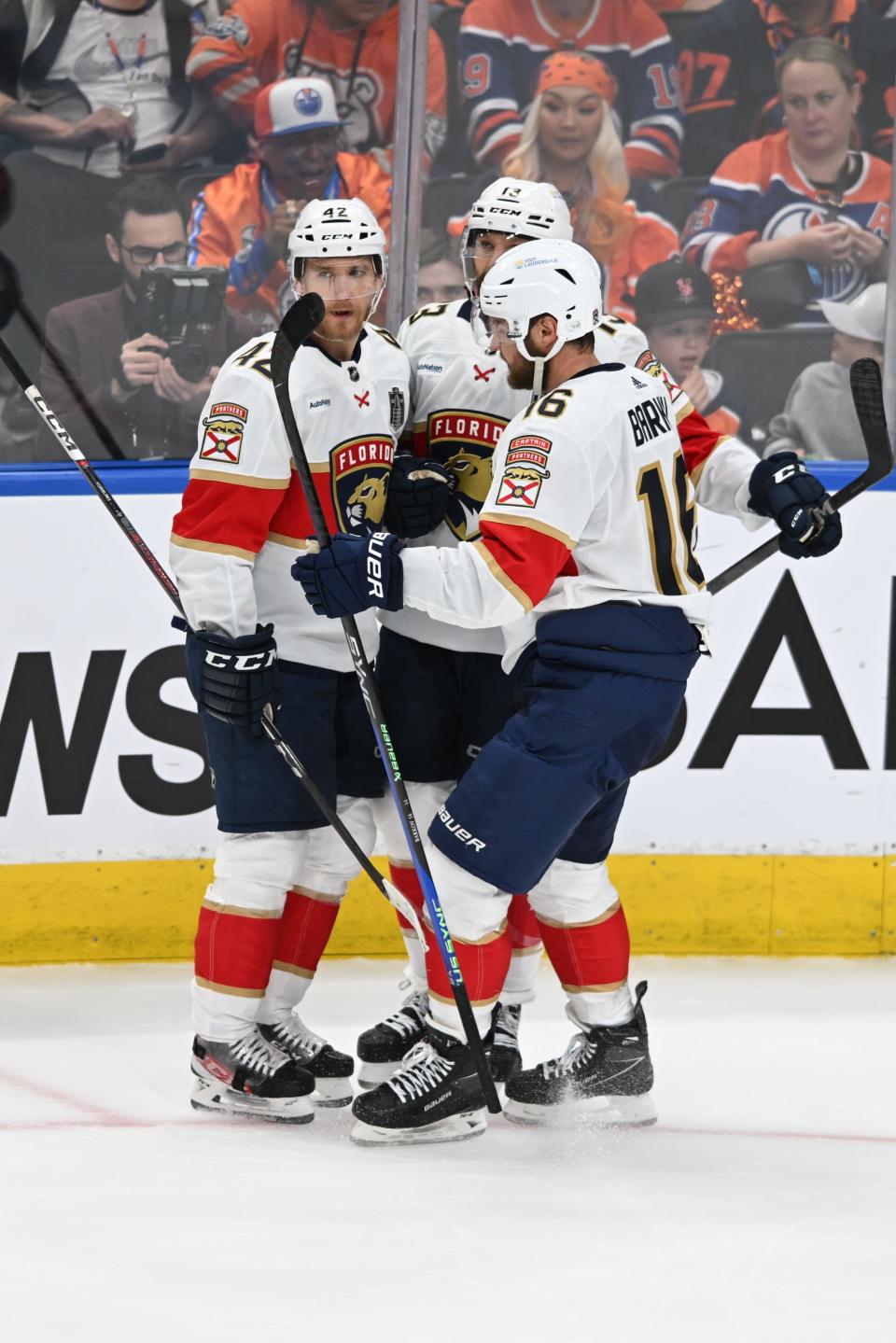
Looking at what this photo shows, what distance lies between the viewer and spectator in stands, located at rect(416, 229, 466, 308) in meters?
4.02

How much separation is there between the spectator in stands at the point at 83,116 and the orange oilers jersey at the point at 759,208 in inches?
44.5

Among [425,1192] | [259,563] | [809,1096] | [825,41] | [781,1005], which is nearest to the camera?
[425,1192]

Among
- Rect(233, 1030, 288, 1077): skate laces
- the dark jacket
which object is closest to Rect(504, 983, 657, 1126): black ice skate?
Rect(233, 1030, 288, 1077): skate laces

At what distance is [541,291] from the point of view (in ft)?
8.43

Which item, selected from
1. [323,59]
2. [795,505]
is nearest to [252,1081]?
[795,505]

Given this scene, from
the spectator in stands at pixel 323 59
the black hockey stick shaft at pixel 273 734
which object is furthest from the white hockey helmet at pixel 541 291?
the spectator in stands at pixel 323 59

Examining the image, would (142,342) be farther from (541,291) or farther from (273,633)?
(541,291)

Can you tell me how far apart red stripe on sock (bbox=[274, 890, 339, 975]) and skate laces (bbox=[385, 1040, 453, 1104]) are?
292mm

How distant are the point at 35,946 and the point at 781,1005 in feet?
4.89

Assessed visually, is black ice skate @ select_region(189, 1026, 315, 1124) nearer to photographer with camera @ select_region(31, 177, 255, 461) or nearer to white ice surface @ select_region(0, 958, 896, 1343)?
white ice surface @ select_region(0, 958, 896, 1343)

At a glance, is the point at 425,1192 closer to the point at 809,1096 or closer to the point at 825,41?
the point at 809,1096

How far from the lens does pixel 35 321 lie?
3922mm

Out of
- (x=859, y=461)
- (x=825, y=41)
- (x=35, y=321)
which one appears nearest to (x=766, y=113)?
(x=825, y=41)

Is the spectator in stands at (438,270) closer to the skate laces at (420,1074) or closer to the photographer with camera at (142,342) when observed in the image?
the photographer with camera at (142,342)
